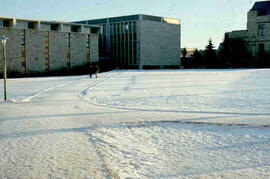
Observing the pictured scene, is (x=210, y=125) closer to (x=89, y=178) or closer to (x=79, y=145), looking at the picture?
(x=79, y=145)

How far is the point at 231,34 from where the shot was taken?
208ft

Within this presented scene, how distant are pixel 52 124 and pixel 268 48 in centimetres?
5733

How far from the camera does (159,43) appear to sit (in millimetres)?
77500

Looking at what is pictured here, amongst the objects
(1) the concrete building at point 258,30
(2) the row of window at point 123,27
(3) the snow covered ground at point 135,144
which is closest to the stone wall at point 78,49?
(2) the row of window at point 123,27

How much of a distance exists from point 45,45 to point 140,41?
26168 millimetres

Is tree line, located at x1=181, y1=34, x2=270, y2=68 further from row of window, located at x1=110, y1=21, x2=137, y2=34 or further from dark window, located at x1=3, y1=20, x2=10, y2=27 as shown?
dark window, located at x1=3, y1=20, x2=10, y2=27

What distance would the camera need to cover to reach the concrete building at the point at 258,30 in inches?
2272

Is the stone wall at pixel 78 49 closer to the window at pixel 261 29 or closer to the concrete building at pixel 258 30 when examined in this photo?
the concrete building at pixel 258 30

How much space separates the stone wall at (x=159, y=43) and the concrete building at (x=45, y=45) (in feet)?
46.2

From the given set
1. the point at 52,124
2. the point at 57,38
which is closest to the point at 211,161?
the point at 52,124

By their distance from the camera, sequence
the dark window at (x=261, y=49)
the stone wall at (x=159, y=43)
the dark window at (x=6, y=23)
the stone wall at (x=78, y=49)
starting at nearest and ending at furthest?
the dark window at (x=6, y=23) → the dark window at (x=261, y=49) → the stone wall at (x=78, y=49) → the stone wall at (x=159, y=43)

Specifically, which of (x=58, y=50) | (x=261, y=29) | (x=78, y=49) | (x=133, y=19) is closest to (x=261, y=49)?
(x=261, y=29)

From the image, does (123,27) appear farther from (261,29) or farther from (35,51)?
(261,29)

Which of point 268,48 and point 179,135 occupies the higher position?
point 268,48
